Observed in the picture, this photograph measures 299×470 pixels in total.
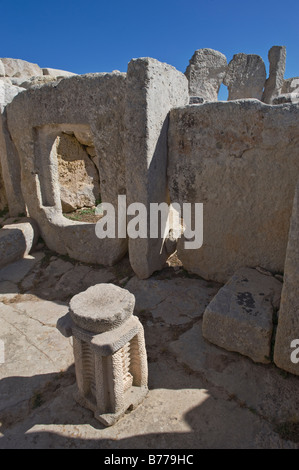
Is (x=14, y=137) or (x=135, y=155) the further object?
(x=14, y=137)

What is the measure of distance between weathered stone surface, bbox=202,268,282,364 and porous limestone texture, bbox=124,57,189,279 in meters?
1.11

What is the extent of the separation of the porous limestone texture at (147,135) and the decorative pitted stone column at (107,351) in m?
1.28

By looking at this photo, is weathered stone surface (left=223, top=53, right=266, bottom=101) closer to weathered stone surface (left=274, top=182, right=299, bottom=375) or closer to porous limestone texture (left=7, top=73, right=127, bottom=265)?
porous limestone texture (left=7, top=73, right=127, bottom=265)

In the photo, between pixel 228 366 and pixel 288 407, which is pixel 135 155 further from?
pixel 288 407

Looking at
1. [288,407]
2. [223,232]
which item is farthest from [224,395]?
[223,232]

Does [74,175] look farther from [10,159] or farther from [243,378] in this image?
[243,378]

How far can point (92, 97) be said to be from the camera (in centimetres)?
348

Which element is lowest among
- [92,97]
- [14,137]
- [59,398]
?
[59,398]

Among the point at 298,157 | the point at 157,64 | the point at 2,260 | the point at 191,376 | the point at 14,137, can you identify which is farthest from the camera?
the point at 14,137

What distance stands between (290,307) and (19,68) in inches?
483

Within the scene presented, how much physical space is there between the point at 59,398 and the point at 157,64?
311 centimetres

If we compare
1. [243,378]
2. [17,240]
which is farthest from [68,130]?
[243,378]

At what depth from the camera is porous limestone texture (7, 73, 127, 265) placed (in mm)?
3453

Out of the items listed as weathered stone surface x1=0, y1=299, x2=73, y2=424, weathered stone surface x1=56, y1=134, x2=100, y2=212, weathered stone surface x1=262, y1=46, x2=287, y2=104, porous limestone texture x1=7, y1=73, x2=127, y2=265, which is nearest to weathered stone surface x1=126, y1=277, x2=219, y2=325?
porous limestone texture x1=7, y1=73, x2=127, y2=265
